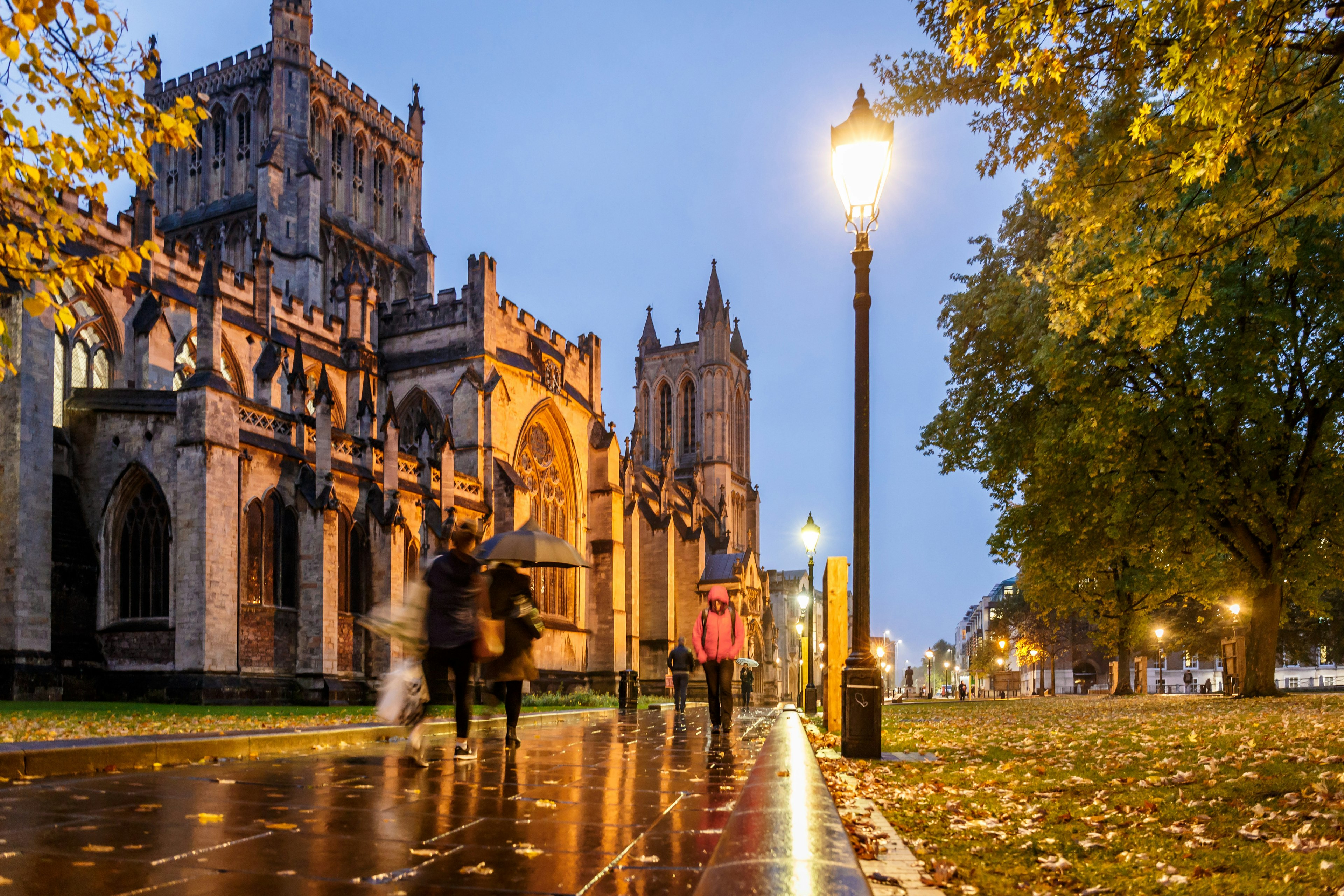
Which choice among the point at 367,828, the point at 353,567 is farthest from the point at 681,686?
the point at 367,828

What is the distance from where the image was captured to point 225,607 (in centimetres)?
2314

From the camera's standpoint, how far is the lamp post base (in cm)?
888

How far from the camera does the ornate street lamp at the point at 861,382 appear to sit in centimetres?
893

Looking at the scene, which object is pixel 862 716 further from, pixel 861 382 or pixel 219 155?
pixel 219 155

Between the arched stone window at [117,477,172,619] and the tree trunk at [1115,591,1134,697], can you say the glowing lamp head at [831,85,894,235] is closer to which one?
the arched stone window at [117,477,172,619]

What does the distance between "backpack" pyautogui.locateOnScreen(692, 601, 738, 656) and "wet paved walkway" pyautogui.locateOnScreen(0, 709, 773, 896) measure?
383 cm

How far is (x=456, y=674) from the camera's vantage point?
835 centimetres

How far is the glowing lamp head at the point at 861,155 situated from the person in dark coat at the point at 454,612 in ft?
14.9

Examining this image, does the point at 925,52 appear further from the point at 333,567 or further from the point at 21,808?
the point at 333,567

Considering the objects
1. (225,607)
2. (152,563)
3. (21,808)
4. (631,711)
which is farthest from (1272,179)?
(152,563)

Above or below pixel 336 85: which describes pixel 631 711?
below

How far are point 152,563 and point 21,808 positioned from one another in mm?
20804

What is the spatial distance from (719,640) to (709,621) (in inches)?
9.6

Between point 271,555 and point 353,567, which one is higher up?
point 271,555
